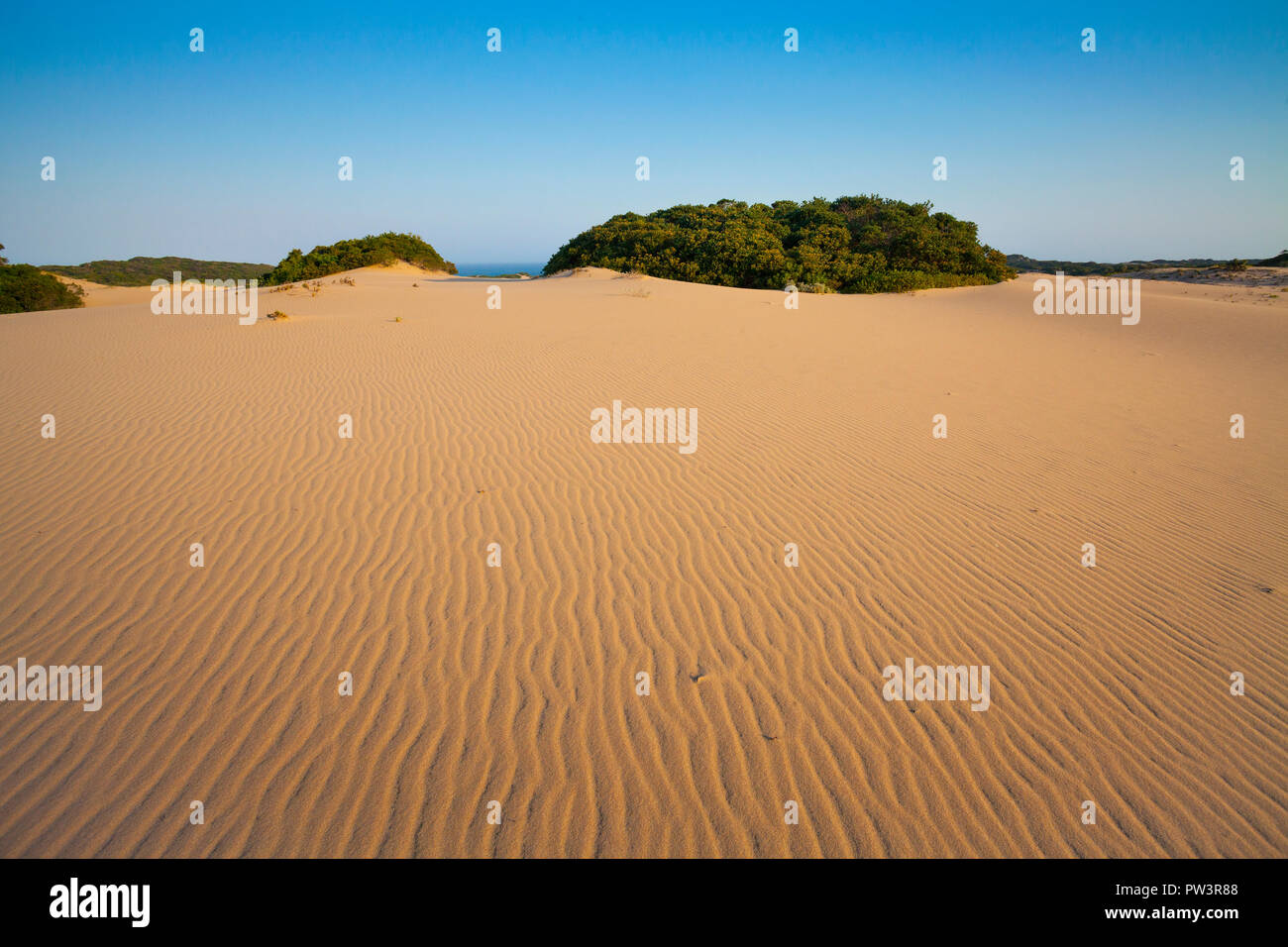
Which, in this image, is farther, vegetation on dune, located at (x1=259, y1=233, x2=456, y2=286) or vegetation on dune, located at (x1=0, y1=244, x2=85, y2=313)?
vegetation on dune, located at (x1=259, y1=233, x2=456, y2=286)

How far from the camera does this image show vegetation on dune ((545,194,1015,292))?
86.8ft

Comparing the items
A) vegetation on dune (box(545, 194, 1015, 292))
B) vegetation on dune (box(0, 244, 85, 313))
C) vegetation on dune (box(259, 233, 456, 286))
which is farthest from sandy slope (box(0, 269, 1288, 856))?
vegetation on dune (box(259, 233, 456, 286))

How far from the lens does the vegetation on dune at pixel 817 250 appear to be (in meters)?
26.5

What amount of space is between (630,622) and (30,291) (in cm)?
3085

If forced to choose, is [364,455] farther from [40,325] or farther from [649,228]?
[649,228]

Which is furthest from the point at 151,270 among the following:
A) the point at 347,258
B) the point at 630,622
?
the point at 630,622

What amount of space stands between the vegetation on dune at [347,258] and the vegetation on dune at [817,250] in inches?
396

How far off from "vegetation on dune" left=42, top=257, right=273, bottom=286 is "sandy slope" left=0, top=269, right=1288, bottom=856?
40.4 metres

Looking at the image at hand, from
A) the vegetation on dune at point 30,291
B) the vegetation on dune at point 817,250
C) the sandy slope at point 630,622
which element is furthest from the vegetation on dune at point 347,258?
the sandy slope at point 630,622

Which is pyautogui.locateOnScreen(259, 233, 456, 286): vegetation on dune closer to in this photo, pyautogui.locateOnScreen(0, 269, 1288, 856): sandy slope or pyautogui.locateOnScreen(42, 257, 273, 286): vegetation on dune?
pyautogui.locateOnScreen(42, 257, 273, 286): vegetation on dune

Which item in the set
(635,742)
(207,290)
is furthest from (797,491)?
(207,290)

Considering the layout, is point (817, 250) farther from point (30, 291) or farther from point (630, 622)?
point (30, 291)

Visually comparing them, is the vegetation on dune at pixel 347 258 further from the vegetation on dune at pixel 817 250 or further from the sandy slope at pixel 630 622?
the sandy slope at pixel 630 622

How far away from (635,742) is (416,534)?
279cm
